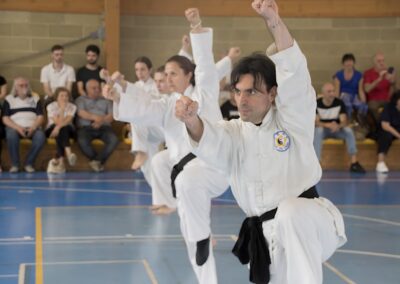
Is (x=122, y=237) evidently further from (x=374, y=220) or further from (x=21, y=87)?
(x=21, y=87)

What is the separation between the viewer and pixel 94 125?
13.0 meters

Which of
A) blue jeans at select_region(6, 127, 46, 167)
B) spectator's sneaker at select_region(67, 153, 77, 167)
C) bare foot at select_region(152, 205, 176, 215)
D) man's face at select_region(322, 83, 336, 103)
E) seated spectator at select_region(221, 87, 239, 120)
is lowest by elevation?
bare foot at select_region(152, 205, 176, 215)

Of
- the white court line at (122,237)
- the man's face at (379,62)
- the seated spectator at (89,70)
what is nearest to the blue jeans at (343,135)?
the man's face at (379,62)

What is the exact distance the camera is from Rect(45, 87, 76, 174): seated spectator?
1267 cm

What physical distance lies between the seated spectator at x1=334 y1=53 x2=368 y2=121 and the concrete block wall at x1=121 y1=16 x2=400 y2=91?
3.13 feet

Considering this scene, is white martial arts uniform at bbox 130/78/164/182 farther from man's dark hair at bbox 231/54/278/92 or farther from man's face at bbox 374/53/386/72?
man's face at bbox 374/53/386/72

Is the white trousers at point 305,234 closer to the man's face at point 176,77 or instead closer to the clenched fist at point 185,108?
the clenched fist at point 185,108

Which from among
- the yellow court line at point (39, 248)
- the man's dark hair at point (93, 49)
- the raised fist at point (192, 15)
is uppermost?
the man's dark hair at point (93, 49)

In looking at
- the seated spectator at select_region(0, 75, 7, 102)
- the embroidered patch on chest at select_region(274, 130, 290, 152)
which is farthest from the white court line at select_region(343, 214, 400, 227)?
the seated spectator at select_region(0, 75, 7, 102)

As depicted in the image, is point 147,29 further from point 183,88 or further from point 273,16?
point 273,16

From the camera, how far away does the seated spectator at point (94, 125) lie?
42.5ft

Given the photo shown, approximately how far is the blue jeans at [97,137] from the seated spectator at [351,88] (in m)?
4.40

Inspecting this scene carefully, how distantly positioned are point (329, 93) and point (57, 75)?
4.81 metres

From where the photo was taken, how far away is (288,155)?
3941 mm
